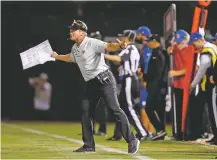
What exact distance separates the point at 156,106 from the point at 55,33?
9.84m

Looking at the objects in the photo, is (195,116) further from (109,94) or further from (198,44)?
(109,94)

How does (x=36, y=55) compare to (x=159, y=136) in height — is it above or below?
above

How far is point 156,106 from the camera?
1499cm

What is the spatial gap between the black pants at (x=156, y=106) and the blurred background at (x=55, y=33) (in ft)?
27.1

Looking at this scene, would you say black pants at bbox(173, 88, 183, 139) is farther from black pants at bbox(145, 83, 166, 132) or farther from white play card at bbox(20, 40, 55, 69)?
white play card at bbox(20, 40, 55, 69)

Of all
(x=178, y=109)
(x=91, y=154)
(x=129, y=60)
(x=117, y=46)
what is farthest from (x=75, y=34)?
(x=178, y=109)

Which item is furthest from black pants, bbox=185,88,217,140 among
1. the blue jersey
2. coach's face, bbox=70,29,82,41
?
coach's face, bbox=70,29,82,41

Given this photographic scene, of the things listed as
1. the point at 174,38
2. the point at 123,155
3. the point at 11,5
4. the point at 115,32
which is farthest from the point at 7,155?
the point at 11,5

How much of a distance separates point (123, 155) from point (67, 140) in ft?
13.2

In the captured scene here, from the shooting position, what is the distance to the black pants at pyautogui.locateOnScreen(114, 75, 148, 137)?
1434cm

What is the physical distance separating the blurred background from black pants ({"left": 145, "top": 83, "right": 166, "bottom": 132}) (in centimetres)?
825

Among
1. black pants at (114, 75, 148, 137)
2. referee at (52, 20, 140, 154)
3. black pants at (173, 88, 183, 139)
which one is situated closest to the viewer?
referee at (52, 20, 140, 154)

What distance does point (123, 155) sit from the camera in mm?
11047

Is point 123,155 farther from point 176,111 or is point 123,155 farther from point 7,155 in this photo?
point 176,111
